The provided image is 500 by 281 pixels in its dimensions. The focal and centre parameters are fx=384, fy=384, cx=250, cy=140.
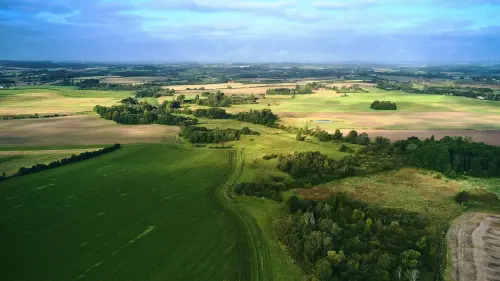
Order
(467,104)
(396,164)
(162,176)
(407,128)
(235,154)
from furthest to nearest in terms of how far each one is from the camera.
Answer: (467,104) < (407,128) < (235,154) < (396,164) < (162,176)

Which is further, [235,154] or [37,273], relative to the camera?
[235,154]

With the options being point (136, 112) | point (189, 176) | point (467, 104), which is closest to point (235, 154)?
point (189, 176)

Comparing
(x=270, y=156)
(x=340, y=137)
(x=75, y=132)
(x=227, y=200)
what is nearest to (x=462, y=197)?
(x=227, y=200)

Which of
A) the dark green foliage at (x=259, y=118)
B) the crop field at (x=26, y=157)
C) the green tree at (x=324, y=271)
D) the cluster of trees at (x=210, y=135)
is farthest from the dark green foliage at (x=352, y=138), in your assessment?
the crop field at (x=26, y=157)

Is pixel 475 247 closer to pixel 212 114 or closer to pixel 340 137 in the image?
pixel 340 137

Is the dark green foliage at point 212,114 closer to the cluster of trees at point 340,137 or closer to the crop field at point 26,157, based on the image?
the cluster of trees at point 340,137

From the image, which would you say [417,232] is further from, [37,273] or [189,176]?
[37,273]

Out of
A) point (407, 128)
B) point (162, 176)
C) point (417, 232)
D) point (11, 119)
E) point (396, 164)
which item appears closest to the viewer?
point (417, 232)
